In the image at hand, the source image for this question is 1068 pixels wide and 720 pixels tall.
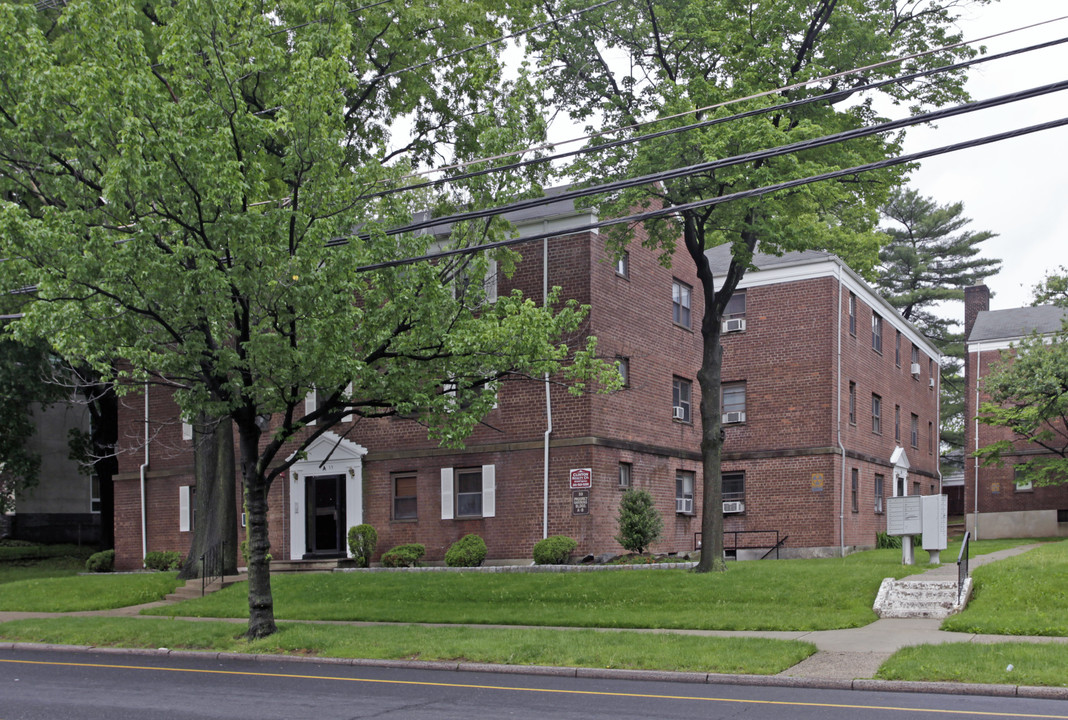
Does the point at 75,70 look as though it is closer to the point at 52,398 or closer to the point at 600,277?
the point at 600,277

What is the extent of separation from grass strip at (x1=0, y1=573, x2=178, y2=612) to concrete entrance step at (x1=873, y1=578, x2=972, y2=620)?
632 inches

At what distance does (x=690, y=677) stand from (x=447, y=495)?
50.9ft

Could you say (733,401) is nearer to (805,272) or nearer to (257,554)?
(805,272)

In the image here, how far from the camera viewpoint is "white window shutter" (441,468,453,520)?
27.3 meters

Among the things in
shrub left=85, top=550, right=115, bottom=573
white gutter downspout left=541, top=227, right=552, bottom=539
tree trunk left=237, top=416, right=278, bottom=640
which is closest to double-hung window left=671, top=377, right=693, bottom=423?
white gutter downspout left=541, top=227, right=552, bottom=539

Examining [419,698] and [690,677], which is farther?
[690,677]

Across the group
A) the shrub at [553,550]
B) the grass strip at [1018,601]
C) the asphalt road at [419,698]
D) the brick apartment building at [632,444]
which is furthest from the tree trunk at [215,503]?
the grass strip at [1018,601]

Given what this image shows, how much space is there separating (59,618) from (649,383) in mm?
15893

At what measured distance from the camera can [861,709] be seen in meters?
10.3

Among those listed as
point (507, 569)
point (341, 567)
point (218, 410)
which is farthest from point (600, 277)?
point (218, 410)

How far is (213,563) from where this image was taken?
82.0ft

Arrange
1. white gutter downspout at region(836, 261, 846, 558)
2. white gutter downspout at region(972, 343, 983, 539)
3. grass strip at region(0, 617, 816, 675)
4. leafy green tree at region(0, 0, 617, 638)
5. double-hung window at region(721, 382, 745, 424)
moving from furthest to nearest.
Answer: white gutter downspout at region(972, 343, 983, 539) < double-hung window at region(721, 382, 745, 424) < white gutter downspout at region(836, 261, 846, 558) < leafy green tree at region(0, 0, 617, 638) < grass strip at region(0, 617, 816, 675)

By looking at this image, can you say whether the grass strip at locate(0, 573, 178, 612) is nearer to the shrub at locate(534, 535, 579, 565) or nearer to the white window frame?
the white window frame

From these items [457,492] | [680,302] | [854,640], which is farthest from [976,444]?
[854,640]
